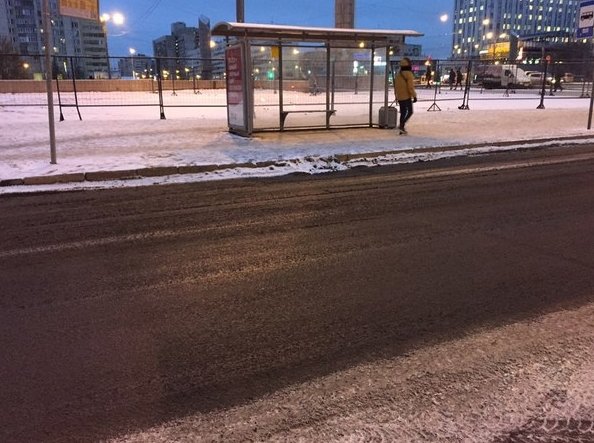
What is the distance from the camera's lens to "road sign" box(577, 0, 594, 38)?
15.8 m

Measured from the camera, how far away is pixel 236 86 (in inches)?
575

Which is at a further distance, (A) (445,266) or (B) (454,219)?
(B) (454,219)

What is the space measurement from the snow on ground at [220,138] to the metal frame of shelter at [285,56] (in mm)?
366

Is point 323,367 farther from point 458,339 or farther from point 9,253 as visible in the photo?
point 9,253

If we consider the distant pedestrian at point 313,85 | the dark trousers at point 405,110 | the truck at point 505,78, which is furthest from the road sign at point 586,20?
the truck at point 505,78

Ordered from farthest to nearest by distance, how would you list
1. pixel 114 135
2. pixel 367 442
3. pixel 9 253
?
pixel 114 135 < pixel 9 253 < pixel 367 442

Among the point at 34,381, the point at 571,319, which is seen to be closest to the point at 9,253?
the point at 34,381

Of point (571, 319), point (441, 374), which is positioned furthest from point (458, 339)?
point (571, 319)

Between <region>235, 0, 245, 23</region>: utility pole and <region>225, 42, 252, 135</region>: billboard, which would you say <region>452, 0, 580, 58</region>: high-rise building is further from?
<region>225, 42, 252, 135</region>: billboard

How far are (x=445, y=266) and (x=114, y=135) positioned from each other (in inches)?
452

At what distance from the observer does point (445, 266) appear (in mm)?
5320

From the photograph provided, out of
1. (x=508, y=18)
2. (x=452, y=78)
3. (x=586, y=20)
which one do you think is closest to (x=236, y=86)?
(x=586, y=20)

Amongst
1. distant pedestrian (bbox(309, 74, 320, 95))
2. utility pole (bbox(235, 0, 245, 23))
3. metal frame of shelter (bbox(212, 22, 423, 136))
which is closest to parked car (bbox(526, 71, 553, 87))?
metal frame of shelter (bbox(212, 22, 423, 136))

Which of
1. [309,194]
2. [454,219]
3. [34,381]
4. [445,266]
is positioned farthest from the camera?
[309,194]
